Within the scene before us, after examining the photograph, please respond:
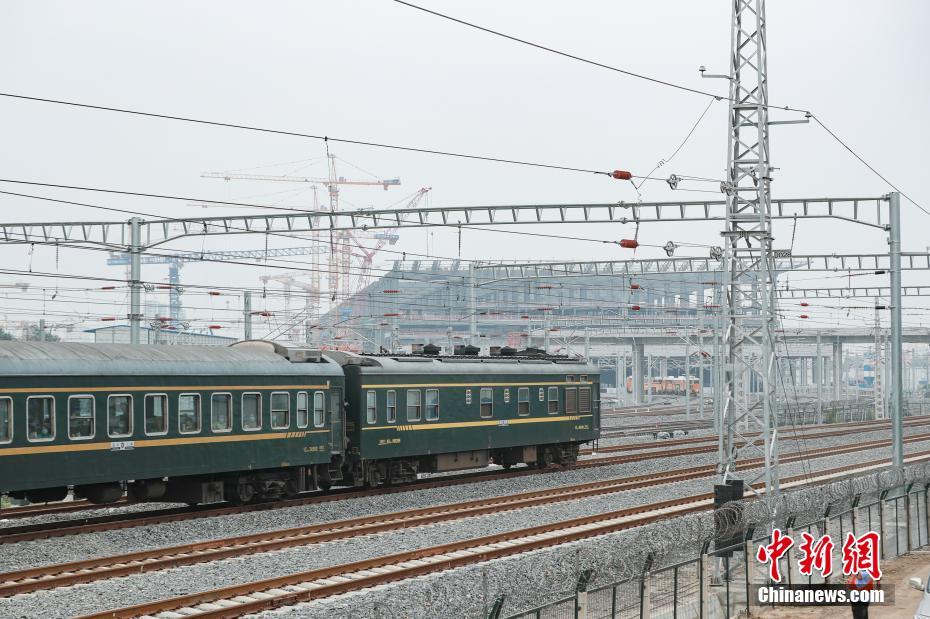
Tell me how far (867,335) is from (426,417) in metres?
87.8

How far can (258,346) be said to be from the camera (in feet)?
94.7

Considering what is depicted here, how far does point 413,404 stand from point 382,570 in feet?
40.8

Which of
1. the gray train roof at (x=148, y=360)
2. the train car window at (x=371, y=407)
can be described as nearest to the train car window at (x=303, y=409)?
the gray train roof at (x=148, y=360)

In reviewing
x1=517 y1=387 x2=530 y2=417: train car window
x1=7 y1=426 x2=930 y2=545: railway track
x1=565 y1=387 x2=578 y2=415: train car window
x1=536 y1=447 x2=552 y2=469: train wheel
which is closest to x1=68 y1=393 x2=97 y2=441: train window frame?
x1=7 y1=426 x2=930 y2=545: railway track

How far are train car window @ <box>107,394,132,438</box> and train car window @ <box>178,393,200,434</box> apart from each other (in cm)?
144

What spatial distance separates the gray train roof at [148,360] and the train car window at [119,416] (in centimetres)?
54

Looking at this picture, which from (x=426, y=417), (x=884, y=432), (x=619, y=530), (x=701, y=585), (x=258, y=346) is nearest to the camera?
(x=701, y=585)

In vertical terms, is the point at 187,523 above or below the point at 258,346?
below

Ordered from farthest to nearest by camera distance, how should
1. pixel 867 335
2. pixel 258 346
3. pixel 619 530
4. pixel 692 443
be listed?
pixel 867 335, pixel 692 443, pixel 258 346, pixel 619 530

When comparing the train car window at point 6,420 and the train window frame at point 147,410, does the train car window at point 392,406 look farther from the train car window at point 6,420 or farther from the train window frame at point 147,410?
the train car window at point 6,420

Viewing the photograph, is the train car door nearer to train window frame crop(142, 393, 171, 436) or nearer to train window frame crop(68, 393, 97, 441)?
train window frame crop(142, 393, 171, 436)

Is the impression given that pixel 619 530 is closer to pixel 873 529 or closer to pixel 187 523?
pixel 873 529

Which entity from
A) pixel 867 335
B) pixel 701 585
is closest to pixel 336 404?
pixel 701 585

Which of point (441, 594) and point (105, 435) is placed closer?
point (441, 594)
